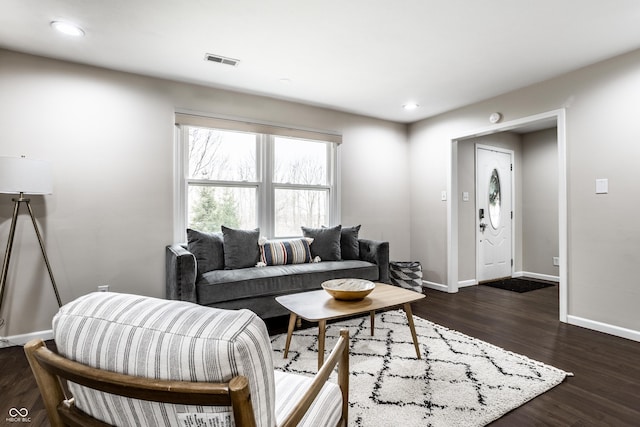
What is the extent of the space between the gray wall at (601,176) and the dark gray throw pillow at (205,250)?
11.3 feet

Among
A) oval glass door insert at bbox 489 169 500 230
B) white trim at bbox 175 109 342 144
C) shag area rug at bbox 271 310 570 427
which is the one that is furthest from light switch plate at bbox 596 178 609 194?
white trim at bbox 175 109 342 144

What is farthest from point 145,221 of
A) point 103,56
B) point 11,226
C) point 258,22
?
point 258,22

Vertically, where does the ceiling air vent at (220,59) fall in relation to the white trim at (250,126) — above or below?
above

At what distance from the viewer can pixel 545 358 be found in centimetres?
244

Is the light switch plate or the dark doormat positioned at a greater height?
the light switch plate

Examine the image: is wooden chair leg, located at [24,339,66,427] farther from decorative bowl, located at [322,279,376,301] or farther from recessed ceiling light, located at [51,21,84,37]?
recessed ceiling light, located at [51,21,84,37]

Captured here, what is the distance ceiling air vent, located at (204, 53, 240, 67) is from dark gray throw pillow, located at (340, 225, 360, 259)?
218 cm

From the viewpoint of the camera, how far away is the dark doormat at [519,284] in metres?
4.69

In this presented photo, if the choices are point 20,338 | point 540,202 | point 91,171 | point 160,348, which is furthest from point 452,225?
point 20,338

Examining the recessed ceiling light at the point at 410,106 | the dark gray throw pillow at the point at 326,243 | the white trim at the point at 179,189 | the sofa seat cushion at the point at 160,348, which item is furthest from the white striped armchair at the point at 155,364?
the recessed ceiling light at the point at 410,106

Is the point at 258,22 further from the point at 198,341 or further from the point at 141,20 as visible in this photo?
the point at 198,341

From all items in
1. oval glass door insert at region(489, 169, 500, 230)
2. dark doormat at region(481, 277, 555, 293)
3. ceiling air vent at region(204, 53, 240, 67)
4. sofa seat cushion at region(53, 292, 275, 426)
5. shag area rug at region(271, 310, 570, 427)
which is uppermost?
ceiling air vent at region(204, 53, 240, 67)

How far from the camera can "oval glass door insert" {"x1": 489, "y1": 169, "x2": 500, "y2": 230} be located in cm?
518

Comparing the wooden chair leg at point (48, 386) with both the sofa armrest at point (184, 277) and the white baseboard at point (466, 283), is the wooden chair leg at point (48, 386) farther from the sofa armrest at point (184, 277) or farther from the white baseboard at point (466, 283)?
the white baseboard at point (466, 283)
